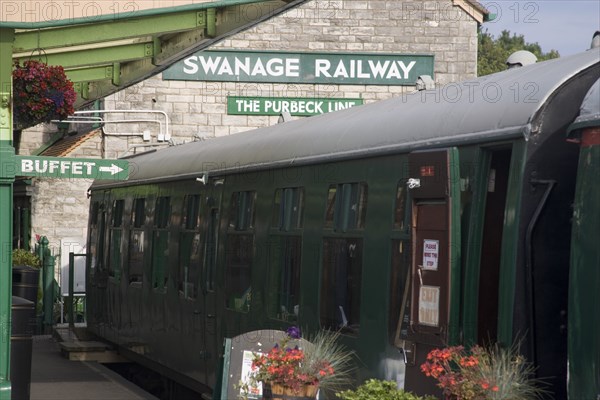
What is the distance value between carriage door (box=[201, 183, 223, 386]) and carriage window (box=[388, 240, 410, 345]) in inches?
185

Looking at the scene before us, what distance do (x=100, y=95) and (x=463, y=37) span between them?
16849 millimetres

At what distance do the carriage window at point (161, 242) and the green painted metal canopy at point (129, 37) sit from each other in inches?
62.5

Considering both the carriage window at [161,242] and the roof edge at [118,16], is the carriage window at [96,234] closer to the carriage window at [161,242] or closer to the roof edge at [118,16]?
the carriage window at [161,242]

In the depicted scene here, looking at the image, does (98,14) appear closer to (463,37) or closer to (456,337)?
(456,337)

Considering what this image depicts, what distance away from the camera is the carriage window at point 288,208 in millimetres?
10453

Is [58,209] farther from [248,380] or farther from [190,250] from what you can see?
[248,380]

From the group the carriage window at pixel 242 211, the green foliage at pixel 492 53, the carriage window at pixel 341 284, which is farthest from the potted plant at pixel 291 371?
the green foliage at pixel 492 53

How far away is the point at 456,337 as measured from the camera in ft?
23.4

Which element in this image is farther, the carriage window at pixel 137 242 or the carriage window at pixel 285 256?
the carriage window at pixel 137 242

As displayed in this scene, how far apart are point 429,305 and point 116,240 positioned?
11.9 metres

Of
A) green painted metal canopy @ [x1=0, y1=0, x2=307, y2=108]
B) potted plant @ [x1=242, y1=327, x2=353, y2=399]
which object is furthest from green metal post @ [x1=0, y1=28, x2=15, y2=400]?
potted plant @ [x1=242, y1=327, x2=353, y2=399]

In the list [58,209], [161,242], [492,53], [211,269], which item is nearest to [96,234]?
[161,242]

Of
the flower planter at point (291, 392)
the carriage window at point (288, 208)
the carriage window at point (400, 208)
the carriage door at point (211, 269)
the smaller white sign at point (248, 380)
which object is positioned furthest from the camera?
the carriage door at point (211, 269)

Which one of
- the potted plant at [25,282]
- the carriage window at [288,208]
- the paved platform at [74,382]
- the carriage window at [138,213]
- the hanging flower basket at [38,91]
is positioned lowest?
the paved platform at [74,382]
